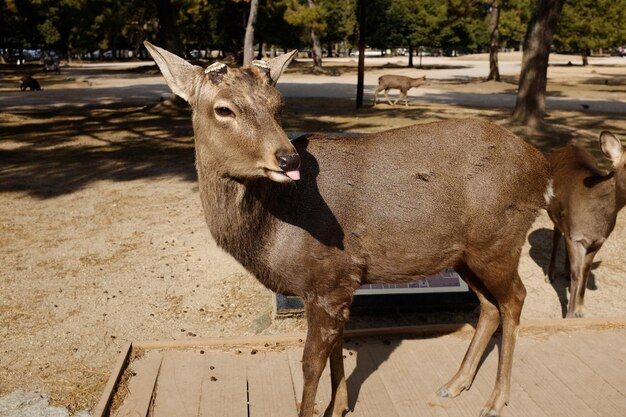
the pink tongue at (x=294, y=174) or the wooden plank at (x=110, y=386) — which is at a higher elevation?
the pink tongue at (x=294, y=174)

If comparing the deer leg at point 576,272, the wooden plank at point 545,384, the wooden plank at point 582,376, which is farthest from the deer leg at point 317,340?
the deer leg at point 576,272

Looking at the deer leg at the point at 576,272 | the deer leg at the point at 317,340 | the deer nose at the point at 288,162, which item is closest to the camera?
the deer nose at the point at 288,162

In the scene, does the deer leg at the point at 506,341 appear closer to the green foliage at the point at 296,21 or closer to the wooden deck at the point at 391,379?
the wooden deck at the point at 391,379

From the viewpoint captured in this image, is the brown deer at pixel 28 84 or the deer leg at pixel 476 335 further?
the brown deer at pixel 28 84

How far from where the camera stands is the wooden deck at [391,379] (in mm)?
4133

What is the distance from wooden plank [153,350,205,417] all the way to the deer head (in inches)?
75.8

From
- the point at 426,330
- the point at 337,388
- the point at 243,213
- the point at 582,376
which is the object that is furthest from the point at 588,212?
the point at 243,213

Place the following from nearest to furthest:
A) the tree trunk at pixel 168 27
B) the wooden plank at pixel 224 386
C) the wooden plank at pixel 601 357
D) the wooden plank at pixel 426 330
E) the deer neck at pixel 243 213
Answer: the deer neck at pixel 243 213
the wooden plank at pixel 224 386
the wooden plank at pixel 601 357
the wooden plank at pixel 426 330
the tree trunk at pixel 168 27

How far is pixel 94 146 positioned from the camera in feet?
50.3

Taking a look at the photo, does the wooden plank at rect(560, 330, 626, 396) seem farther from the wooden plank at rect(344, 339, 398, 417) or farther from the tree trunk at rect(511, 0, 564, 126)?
the tree trunk at rect(511, 0, 564, 126)

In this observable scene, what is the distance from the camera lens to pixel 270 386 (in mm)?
4410

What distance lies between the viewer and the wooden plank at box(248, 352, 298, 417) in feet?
13.6

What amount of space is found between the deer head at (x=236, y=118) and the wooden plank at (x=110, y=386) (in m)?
1.97

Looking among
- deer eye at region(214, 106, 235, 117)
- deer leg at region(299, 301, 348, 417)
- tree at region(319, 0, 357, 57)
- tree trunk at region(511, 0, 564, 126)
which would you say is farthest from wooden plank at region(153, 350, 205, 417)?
tree at region(319, 0, 357, 57)
